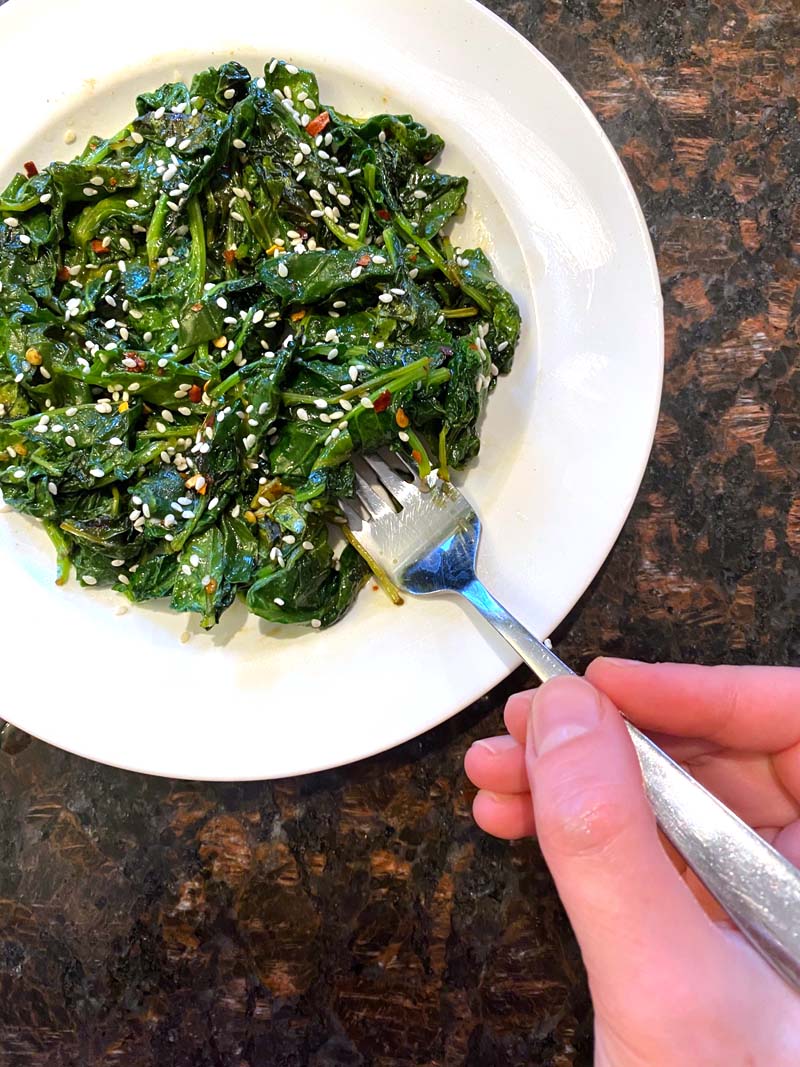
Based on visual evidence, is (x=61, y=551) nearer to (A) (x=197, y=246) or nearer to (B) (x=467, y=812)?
(A) (x=197, y=246)

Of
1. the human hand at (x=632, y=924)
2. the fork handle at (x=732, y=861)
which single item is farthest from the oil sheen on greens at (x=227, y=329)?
the fork handle at (x=732, y=861)

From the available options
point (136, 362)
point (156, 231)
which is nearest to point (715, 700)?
point (136, 362)

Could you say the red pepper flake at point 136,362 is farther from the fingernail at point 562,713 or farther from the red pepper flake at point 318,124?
the fingernail at point 562,713

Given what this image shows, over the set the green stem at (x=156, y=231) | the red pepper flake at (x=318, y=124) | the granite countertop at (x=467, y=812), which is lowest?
the granite countertop at (x=467, y=812)

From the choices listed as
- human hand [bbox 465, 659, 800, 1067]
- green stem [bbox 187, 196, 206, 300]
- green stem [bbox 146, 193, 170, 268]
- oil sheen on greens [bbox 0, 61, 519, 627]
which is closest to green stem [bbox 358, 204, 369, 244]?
oil sheen on greens [bbox 0, 61, 519, 627]

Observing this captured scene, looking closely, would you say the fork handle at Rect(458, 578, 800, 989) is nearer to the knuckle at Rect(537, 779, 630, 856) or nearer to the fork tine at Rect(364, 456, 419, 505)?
the knuckle at Rect(537, 779, 630, 856)

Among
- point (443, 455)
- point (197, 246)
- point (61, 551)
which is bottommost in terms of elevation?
point (61, 551)

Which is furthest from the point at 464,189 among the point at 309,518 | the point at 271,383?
the point at 309,518

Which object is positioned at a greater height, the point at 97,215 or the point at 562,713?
the point at 97,215
